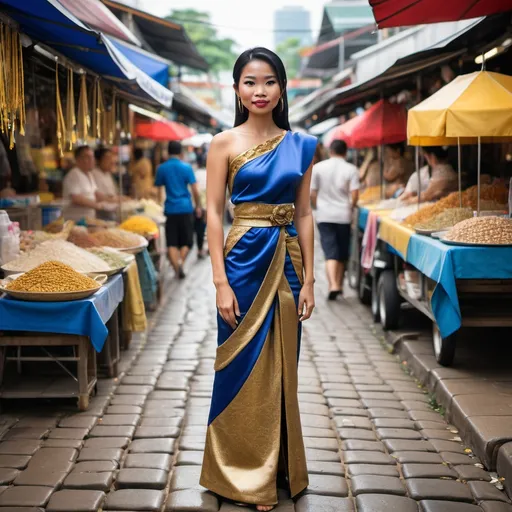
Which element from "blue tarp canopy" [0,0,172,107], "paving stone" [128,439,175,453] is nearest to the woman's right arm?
"paving stone" [128,439,175,453]

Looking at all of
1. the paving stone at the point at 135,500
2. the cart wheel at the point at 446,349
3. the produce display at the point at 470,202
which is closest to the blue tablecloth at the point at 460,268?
the cart wheel at the point at 446,349

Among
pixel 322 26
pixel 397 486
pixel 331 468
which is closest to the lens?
pixel 397 486

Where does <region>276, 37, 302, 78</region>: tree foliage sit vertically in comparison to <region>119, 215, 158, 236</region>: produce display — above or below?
above

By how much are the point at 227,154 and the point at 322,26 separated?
26.8 metres

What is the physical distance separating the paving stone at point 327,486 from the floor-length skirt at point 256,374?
0.63 ft

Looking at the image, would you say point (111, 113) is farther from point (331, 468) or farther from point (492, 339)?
point (331, 468)

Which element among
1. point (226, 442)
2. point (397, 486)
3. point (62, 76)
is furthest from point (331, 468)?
A: point (62, 76)

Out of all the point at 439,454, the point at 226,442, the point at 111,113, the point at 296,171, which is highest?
the point at 111,113

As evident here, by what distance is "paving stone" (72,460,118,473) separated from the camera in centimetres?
436

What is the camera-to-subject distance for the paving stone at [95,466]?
4363mm

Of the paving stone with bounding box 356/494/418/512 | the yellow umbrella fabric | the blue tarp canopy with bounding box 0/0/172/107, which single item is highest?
the blue tarp canopy with bounding box 0/0/172/107

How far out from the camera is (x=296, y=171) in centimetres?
391

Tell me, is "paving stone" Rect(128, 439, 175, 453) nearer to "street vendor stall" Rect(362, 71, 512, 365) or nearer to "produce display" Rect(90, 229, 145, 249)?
"street vendor stall" Rect(362, 71, 512, 365)

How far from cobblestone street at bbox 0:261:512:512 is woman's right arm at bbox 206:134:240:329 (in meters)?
1.01
